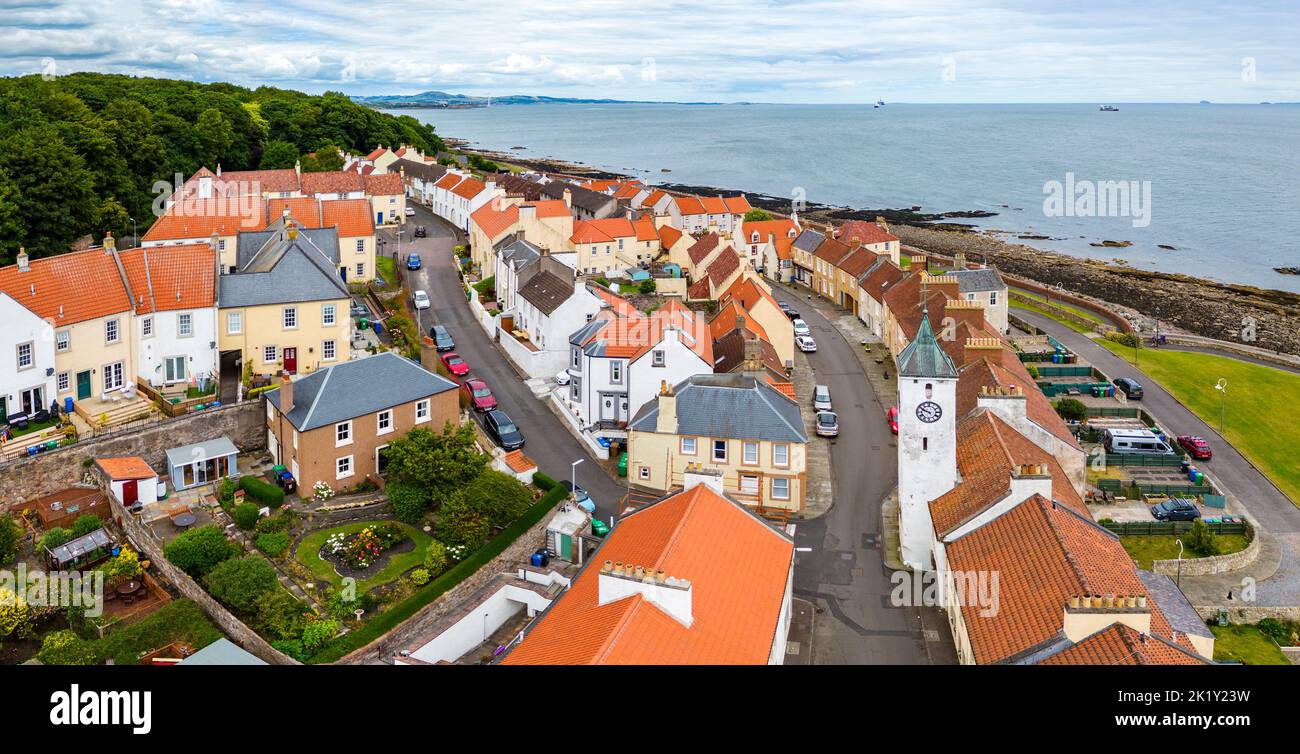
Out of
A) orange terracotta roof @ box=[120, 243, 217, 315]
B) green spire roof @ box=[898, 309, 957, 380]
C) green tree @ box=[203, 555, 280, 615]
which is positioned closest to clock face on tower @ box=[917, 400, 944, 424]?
green spire roof @ box=[898, 309, 957, 380]

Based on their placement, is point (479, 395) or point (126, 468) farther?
point (479, 395)

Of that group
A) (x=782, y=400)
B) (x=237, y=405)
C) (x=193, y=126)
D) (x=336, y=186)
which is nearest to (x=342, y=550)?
(x=237, y=405)

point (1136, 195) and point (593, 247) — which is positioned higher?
point (1136, 195)

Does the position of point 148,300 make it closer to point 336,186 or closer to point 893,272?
point 336,186

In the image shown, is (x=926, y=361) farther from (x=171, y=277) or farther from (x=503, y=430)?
(x=171, y=277)

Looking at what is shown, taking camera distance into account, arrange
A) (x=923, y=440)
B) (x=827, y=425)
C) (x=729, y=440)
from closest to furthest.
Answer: (x=923, y=440), (x=729, y=440), (x=827, y=425)

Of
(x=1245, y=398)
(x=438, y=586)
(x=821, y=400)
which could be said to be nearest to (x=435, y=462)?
(x=438, y=586)
